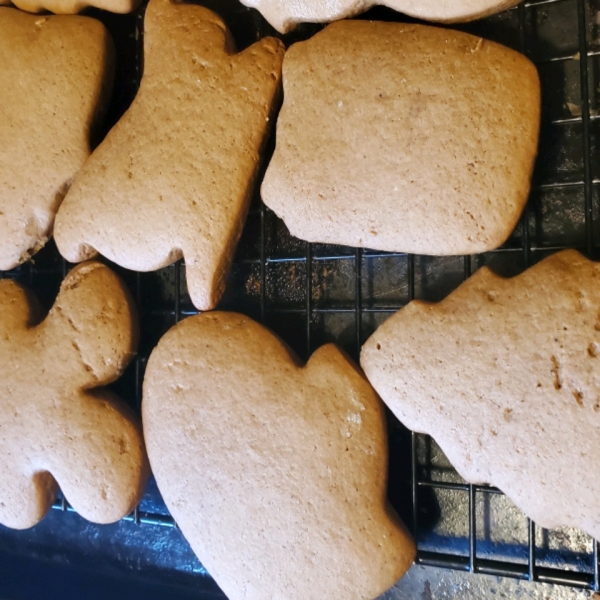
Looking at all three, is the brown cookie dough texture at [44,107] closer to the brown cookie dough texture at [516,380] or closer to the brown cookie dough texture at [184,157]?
the brown cookie dough texture at [184,157]

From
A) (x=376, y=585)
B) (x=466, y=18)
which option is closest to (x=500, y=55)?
(x=466, y=18)

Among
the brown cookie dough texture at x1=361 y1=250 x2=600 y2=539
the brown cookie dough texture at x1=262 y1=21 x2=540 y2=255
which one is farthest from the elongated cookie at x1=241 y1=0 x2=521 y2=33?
the brown cookie dough texture at x1=361 y1=250 x2=600 y2=539

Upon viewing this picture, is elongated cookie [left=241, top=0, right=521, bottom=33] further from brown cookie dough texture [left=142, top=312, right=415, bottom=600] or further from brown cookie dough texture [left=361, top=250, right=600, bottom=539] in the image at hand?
brown cookie dough texture [left=142, top=312, right=415, bottom=600]

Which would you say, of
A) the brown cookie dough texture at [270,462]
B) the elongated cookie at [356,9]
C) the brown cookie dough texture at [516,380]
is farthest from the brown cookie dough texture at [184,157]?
the brown cookie dough texture at [516,380]

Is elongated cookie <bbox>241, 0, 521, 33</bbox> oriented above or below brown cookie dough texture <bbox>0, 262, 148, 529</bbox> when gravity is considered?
above

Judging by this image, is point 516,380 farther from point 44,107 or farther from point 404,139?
point 44,107

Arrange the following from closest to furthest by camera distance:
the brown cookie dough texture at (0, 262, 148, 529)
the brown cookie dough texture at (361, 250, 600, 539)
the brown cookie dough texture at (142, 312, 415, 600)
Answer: the brown cookie dough texture at (361, 250, 600, 539) < the brown cookie dough texture at (142, 312, 415, 600) < the brown cookie dough texture at (0, 262, 148, 529)

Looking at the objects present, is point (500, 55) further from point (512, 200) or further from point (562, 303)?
point (562, 303)
